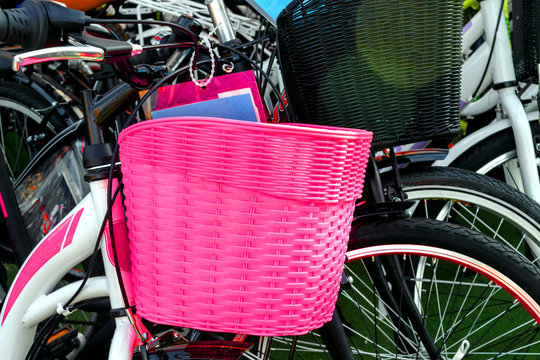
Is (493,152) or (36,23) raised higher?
(36,23)

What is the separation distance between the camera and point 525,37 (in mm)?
1737

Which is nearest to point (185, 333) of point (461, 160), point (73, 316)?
point (73, 316)

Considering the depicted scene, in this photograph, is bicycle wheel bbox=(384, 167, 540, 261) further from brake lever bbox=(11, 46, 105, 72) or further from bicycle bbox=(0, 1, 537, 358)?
brake lever bbox=(11, 46, 105, 72)

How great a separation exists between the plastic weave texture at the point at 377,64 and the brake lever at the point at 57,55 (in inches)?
17.4

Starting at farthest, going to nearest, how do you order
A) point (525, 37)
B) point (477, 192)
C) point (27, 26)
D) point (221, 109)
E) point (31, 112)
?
point (31, 112) < point (525, 37) < point (477, 192) < point (221, 109) < point (27, 26)

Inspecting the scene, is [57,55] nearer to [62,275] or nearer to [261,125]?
[261,125]

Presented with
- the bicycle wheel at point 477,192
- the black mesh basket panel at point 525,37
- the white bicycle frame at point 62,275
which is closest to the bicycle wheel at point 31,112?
the white bicycle frame at point 62,275

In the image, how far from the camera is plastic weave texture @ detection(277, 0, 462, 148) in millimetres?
1011

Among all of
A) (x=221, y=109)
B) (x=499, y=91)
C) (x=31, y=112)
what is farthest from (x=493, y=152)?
(x=31, y=112)

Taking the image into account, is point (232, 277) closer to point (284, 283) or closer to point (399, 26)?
point (284, 283)

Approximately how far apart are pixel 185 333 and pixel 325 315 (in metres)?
0.29

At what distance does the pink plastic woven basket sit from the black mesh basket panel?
1.15 metres

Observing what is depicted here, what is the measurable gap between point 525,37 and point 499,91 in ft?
0.61

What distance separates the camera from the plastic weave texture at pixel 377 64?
39.8 inches
